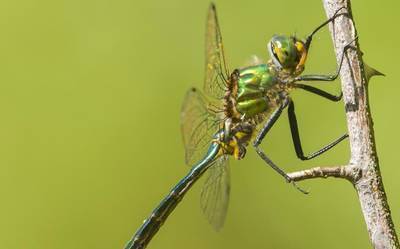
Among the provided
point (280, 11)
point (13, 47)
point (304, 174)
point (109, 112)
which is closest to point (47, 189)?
point (109, 112)

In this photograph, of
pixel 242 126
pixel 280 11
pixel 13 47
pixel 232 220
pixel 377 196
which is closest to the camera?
pixel 377 196

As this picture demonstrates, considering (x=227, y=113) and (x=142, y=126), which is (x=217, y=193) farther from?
(x=142, y=126)

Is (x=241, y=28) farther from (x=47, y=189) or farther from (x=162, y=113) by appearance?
(x=47, y=189)

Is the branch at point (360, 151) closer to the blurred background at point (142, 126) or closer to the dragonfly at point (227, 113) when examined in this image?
the dragonfly at point (227, 113)

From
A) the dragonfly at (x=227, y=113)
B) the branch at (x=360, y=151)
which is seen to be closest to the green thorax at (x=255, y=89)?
the dragonfly at (x=227, y=113)

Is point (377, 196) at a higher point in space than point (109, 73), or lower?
lower

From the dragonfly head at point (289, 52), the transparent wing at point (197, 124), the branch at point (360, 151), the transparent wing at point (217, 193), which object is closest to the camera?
the branch at point (360, 151)
